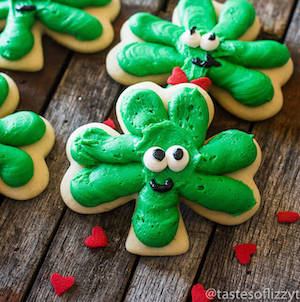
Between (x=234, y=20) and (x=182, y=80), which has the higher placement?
(x=234, y=20)

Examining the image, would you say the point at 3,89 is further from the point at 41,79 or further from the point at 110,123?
the point at 110,123

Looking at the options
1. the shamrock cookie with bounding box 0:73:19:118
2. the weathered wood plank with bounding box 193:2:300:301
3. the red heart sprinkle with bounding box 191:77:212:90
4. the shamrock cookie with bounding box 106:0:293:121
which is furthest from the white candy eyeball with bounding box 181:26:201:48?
the shamrock cookie with bounding box 0:73:19:118

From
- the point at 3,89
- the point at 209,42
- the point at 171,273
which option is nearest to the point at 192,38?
the point at 209,42

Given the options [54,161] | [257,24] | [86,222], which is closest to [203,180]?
[86,222]

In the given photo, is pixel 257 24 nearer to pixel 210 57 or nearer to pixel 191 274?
pixel 210 57

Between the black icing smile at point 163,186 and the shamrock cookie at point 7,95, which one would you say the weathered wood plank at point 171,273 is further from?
the shamrock cookie at point 7,95
